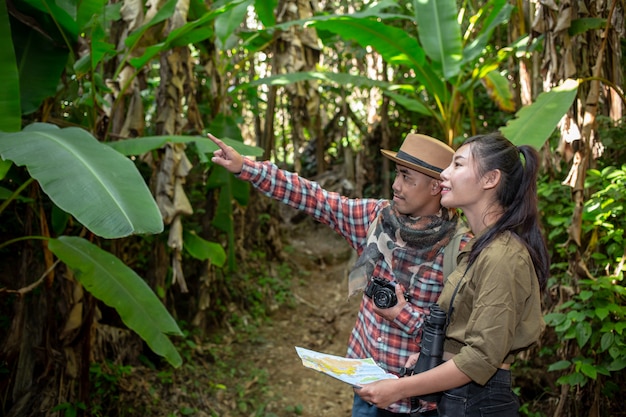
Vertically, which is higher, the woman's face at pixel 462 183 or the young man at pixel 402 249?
the woman's face at pixel 462 183

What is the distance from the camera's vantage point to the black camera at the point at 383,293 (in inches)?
81.5

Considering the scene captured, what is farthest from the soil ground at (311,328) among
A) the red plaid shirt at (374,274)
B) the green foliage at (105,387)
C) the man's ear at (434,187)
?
the man's ear at (434,187)

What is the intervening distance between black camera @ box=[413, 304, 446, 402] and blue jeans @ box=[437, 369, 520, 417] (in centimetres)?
7

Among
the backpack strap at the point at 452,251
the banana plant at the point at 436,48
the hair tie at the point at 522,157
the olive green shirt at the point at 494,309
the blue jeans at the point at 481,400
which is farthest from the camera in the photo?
the banana plant at the point at 436,48

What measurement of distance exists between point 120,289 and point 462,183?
208 cm

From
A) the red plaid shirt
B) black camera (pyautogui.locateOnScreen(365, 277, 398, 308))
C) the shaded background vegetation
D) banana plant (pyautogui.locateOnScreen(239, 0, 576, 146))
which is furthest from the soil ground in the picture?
black camera (pyautogui.locateOnScreen(365, 277, 398, 308))

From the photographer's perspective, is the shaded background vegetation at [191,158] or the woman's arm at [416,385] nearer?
the woman's arm at [416,385]

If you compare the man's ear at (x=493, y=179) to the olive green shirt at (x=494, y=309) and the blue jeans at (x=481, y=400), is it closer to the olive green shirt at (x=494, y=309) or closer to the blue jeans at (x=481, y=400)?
the olive green shirt at (x=494, y=309)

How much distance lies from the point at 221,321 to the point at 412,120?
422 centimetres

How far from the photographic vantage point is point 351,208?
2.50 m

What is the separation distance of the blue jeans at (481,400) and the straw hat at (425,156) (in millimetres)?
759

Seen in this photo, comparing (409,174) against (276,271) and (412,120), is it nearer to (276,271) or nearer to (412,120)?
(276,271)

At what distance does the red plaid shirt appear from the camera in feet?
7.30

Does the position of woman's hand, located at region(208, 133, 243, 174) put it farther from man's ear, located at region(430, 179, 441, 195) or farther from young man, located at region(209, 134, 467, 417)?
man's ear, located at region(430, 179, 441, 195)
